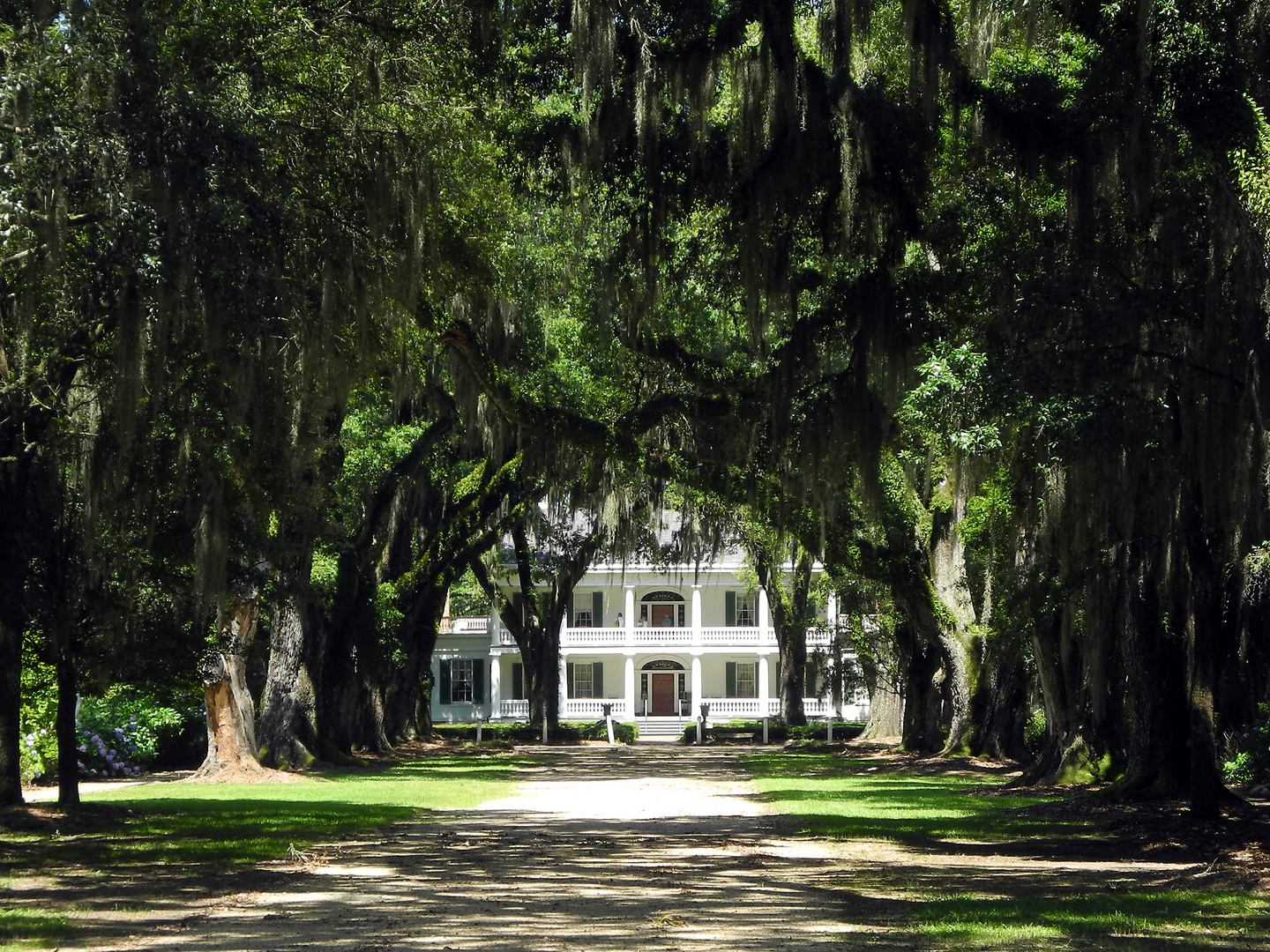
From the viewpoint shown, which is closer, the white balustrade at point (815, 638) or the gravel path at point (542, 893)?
the gravel path at point (542, 893)

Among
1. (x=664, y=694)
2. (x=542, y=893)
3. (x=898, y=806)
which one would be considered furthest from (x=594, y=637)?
(x=542, y=893)

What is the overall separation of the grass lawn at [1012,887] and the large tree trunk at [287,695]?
10111 millimetres

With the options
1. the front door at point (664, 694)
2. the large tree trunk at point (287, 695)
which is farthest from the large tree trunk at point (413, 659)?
the front door at point (664, 694)

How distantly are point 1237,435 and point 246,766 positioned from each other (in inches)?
673

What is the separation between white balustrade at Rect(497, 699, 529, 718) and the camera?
54.6 m

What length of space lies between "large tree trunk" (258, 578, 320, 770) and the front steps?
85.5 ft

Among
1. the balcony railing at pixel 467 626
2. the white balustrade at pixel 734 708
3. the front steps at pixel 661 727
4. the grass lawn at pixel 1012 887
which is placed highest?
the balcony railing at pixel 467 626

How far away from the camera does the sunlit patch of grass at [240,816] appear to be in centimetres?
1203

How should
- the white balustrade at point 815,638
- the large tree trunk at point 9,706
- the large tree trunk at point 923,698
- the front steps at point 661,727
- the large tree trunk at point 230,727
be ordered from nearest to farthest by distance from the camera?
the large tree trunk at point 9,706 → the large tree trunk at point 230,727 → the large tree trunk at point 923,698 → the white balustrade at point 815,638 → the front steps at point 661,727

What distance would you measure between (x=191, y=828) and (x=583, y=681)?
4229cm

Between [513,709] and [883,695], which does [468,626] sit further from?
[883,695]

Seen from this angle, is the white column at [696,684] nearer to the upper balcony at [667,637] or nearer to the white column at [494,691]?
the upper balcony at [667,637]

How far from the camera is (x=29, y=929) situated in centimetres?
788

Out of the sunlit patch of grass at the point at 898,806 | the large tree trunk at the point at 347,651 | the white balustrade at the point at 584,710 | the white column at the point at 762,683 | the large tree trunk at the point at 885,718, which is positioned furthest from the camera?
the white balustrade at the point at 584,710
